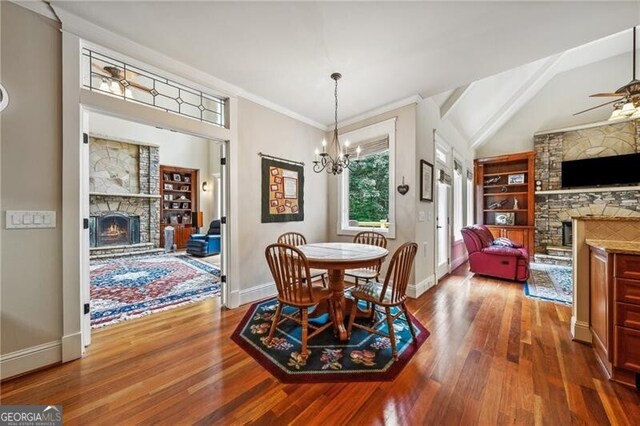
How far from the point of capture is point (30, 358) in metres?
1.78

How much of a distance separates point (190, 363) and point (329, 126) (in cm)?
381

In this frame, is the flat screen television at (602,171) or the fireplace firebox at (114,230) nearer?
the flat screen television at (602,171)

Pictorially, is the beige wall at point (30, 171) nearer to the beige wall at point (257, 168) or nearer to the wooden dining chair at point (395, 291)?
the beige wall at point (257, 168)

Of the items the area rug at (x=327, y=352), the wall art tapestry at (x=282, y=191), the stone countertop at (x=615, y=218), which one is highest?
the wall art tapestry at (x=282, y=191)

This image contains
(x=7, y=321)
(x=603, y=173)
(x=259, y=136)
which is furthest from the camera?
(x=603, y=173)

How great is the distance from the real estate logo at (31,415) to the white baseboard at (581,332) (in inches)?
151

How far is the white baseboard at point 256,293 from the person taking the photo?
3.10 metres

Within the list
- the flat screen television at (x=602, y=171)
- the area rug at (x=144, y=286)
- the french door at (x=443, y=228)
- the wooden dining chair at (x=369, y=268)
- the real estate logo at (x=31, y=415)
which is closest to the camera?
the real estate logo at (x=31, y=415)

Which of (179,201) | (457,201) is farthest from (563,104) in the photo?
(179,201)

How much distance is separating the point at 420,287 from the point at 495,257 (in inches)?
70.4

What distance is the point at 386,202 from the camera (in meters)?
3.78

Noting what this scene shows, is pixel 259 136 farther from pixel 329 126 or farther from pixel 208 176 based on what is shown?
pixel 208 176

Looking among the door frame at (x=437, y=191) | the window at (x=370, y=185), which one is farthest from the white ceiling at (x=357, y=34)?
the door frame at (x=437, y=191)

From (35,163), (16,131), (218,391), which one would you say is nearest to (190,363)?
(218,391)
